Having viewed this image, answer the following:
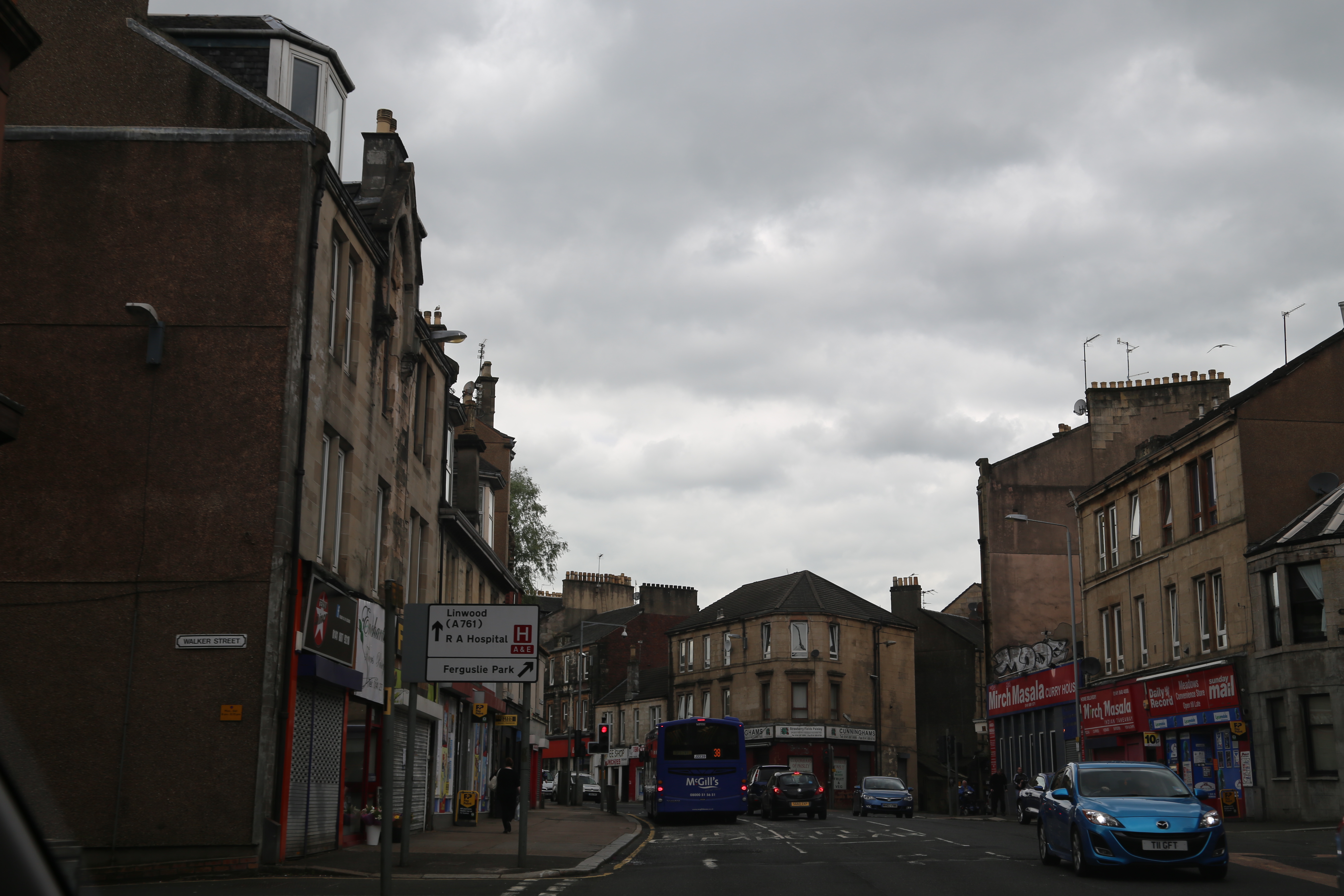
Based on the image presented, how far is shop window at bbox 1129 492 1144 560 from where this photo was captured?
3975cm

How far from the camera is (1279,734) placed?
30656 millimetres

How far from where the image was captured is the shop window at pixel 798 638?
70688 millimetres

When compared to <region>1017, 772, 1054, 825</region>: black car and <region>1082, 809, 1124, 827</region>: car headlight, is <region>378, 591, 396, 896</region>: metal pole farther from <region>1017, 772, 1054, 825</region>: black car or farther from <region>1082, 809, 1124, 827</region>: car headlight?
<region>1017, 772, 1054, 825</region>: black car

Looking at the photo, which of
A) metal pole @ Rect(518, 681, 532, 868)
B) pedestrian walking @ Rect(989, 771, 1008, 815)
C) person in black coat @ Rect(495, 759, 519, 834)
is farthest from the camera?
pedestrian walking @ Rect(989, 771, 1008, 815)

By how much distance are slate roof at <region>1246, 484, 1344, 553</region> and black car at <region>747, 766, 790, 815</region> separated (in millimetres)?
18399

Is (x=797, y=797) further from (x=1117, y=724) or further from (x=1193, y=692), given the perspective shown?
(x=1193, y=692)

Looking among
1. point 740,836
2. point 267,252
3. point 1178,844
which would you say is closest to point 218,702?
point 267,252

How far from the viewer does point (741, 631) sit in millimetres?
73500

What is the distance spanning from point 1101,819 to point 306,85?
16989mm

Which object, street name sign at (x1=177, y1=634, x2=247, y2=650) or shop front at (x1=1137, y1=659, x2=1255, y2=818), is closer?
street name sign at (x1=177, y1=634, x2=247, y2=650)

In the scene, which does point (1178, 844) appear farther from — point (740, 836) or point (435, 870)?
point (740, 836)

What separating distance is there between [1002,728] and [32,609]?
4272 centimetres

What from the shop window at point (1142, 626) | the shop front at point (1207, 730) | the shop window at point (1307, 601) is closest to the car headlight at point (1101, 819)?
the shop front at point (1207, 730)

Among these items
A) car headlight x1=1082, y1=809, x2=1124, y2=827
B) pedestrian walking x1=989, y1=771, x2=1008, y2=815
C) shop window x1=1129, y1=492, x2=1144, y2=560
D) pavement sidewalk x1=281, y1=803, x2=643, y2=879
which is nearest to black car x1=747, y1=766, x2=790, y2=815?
pedestrian walking x1=989, y1=771, x2=1008, y2=815
